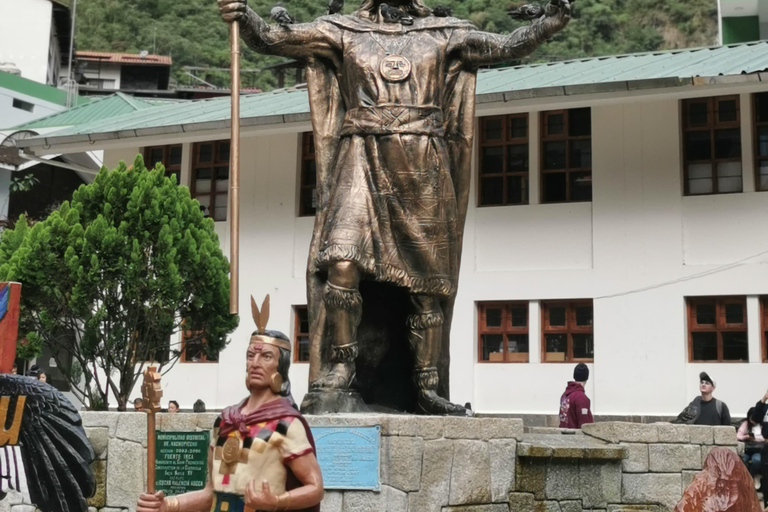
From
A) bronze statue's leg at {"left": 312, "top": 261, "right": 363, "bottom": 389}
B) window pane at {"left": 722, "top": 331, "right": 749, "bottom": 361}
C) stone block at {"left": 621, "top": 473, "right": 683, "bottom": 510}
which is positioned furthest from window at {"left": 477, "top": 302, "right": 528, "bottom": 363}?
bronze statue's leg at {"left": 312, "top": 261, "right": 363, "bottom": 389}

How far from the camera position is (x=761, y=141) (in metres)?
20.0

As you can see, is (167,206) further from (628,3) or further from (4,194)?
(628,3)

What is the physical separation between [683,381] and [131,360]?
887cm

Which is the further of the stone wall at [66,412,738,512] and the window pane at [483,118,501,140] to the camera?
the window pane at [483,118,501,140]

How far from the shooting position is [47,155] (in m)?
25.4

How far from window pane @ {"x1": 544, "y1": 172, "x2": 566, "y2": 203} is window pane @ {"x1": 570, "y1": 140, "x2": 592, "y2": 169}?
11.9 inches

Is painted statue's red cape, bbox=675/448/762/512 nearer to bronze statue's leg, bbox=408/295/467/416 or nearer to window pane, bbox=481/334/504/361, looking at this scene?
bronze statue's leg, bbox=408/295/467/416

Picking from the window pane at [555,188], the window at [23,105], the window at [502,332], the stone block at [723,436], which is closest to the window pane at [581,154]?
the window pane at [555,188]

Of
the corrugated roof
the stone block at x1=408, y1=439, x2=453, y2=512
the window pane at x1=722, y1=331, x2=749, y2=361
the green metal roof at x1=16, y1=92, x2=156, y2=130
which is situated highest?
the corrugated roof

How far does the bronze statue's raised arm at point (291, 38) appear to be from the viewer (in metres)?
7.70

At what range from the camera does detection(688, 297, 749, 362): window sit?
19609mm

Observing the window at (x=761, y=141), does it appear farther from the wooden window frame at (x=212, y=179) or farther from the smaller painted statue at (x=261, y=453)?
the smaller painted statue at (x=261, y=453)

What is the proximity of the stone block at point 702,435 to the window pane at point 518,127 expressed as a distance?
42.4 feet

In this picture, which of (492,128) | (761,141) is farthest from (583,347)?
(761,141)
